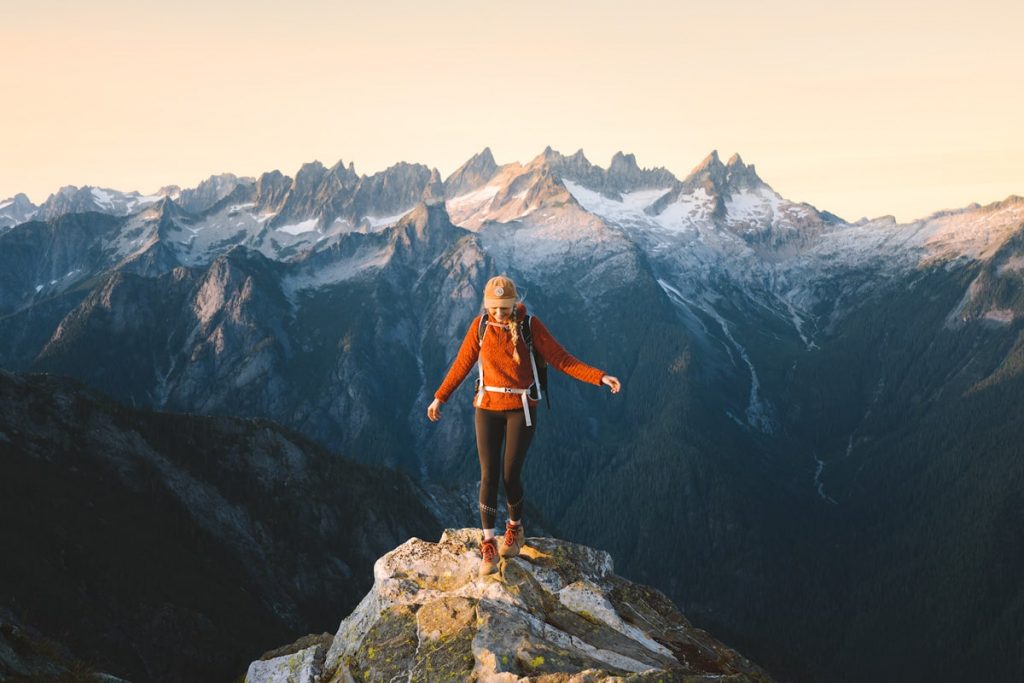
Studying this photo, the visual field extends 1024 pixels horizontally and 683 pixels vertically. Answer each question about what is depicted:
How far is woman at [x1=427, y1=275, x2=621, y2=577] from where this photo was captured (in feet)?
61.7

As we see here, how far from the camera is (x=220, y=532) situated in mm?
115938

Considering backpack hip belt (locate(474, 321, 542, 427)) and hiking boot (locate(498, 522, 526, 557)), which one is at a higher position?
backpack hip belt (locate(474, 321, 542, 427))

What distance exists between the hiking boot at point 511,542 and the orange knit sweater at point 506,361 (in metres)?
3.57

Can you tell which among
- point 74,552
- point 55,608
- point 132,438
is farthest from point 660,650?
point 132,438

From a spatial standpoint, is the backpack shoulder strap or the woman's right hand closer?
the backpack shoulder strap

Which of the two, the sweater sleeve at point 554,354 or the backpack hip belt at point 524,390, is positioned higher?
the sweater sleeve at point 554,354

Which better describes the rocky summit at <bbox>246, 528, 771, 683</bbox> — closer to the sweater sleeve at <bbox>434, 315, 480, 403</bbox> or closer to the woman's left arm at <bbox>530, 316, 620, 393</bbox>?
the sweater sleeve at <bbox>434, 315, 480, 403</bbox>

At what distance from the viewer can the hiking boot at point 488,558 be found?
19.2 metres

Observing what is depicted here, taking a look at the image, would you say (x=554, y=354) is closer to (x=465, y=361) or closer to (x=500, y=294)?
(x=500, y=294)

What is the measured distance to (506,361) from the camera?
62.2 ft

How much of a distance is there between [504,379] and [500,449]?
181cm

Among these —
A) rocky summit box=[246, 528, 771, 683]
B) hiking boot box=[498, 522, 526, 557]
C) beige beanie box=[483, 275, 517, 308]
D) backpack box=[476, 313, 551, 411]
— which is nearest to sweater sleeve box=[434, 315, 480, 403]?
backpack box=[476, 313, 551, 411]

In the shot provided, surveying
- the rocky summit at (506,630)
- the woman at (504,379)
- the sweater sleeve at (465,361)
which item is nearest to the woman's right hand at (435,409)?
the sweater sleeve at (465,361)

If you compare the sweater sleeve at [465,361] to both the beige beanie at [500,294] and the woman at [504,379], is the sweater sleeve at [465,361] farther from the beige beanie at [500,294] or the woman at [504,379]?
the beige beanie at [500,294]
